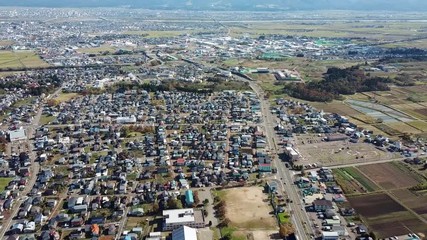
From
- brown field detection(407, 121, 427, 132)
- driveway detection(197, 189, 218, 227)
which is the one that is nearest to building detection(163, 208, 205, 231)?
driveway detection(197, 189, 218, 227)

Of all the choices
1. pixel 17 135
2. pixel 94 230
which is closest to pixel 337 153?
pixel 94 230

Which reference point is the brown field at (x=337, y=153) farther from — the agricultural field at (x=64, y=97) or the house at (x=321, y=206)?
the agricultural field at (x=64, y=97)

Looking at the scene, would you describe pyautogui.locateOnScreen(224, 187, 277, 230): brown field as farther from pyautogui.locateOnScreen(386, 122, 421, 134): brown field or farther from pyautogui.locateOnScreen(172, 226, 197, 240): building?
pyautogui.locateOnScreen(386, 122, 421, 134): brown field

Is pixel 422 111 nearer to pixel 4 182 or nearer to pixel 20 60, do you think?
pixel 4 182

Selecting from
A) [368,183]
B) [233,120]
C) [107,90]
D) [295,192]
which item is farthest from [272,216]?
[107,90]

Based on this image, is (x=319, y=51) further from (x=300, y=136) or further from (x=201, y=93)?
(x=300, y=136)

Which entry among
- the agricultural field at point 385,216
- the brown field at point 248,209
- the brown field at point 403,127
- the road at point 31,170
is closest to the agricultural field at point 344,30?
the brown field at point 403,127
